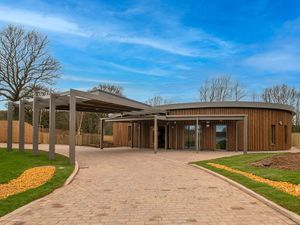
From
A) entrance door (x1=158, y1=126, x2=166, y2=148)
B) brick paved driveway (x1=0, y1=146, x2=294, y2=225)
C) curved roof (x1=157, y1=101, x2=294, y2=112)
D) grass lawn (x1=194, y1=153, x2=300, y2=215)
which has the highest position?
curved roof (x1=157, y1=101, x2=294, y2=112)

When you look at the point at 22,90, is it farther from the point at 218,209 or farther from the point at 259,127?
the point at 218,209

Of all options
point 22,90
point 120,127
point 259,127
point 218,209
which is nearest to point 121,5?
point 218,209

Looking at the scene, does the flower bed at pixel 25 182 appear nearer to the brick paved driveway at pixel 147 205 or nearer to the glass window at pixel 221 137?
the brick paved driveway at pixel 147 205

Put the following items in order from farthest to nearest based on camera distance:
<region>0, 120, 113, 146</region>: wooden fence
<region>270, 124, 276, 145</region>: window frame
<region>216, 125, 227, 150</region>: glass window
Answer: <region>0, 120, 113, 146</region>: wooden fence
<region>270, 124, 276, 145</region>: window frame
<region>216, 125, 227, 150</region>: glass window

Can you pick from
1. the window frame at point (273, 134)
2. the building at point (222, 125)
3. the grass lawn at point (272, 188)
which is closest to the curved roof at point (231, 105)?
the building at point (222, 125)

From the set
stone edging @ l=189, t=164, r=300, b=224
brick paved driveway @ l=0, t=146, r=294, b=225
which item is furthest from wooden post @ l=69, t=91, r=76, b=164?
stone edging @ l=189, t=164, r=300, b=224

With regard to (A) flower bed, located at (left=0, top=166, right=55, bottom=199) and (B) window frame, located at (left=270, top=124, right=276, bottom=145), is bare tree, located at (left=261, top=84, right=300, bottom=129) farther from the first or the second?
(A) flower bed, located at (left=0, top=166, right=55, bottom=199)

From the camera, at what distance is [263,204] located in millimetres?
7633

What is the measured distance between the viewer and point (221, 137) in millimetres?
27734

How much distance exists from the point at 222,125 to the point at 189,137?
9.20 ft

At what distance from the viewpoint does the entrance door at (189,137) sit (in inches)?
1130

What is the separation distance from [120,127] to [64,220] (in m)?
30.6

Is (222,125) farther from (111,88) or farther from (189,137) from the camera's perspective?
(111,88)

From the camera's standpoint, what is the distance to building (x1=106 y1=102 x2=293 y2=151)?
27.2 m
